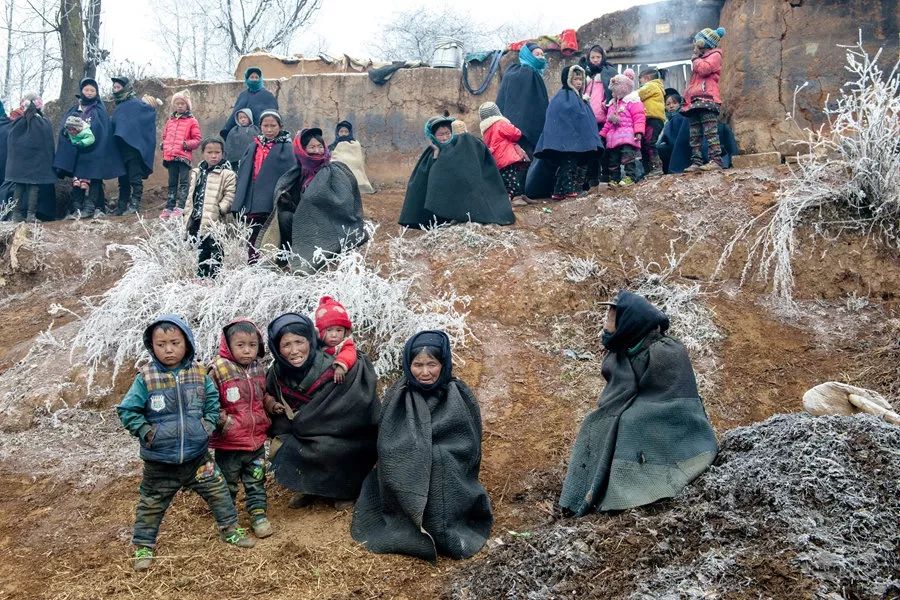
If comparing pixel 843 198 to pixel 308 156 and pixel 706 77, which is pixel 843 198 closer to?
pixel 706 77

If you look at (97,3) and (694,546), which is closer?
(694,546)

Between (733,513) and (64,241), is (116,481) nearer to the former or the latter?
(733,513)

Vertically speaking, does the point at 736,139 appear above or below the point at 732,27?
below

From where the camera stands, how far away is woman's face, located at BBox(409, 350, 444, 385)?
3771mm

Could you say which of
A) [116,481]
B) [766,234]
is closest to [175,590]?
[116,481]

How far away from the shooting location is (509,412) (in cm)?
496

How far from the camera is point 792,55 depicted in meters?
7.51

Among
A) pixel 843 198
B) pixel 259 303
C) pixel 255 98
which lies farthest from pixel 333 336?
pixel 255 98

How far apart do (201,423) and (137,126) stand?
6322 millimetres

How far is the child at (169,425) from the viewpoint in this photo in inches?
132

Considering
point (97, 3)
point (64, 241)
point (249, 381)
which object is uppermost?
point (97, 3)

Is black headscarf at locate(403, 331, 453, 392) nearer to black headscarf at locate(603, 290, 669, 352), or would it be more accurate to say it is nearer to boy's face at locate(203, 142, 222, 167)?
black headscarf at locate(603, 290, 669, 352)

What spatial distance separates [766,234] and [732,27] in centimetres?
292

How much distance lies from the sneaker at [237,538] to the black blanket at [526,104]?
18.8 ft
